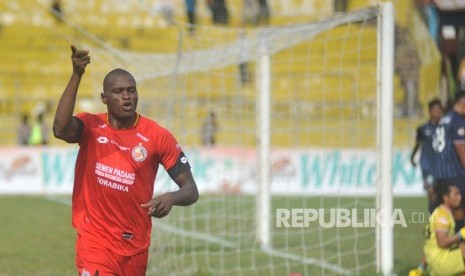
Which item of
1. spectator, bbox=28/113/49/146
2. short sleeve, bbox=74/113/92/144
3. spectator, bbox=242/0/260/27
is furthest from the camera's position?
spectator, bbox=242/0/260/27

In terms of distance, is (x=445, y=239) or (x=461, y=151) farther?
(x=461, y=151)

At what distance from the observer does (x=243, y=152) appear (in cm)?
2283

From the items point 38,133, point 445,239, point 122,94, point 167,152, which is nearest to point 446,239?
point 445,239

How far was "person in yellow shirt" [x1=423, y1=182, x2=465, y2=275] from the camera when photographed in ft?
31.9

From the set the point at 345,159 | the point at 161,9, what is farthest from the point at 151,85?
the point at 161,9

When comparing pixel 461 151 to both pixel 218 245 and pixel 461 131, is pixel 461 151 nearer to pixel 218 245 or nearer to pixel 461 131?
pixel 461 131

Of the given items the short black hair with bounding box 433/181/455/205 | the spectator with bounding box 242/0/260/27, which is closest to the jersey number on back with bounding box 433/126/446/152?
the short black hair with bounding box 433/181/455/205

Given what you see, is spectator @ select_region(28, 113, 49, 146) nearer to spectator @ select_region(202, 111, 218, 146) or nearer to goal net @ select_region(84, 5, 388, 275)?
goal net @ select_region(84, 5, 388, 275)

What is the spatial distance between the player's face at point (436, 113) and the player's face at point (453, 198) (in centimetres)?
431

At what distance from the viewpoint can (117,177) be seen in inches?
259

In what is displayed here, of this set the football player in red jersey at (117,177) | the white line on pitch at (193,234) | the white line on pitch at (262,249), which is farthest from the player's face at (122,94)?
the white line on pitch at (193,234)

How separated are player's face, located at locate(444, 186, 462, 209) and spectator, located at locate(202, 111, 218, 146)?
1090 cm

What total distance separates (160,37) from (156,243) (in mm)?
20692

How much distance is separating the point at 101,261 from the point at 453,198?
4768 millimetres
